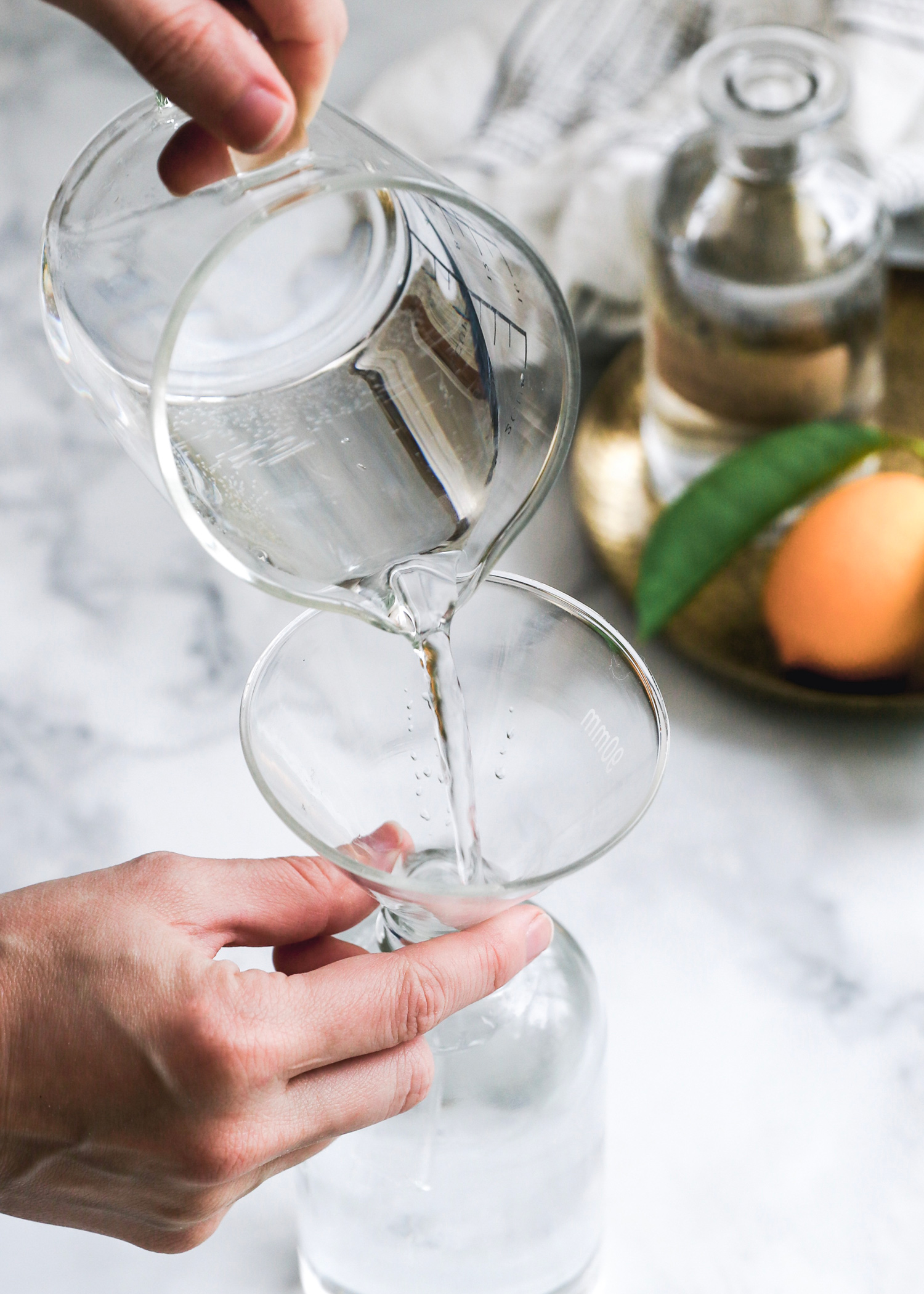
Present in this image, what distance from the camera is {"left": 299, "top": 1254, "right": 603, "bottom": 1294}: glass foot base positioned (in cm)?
62

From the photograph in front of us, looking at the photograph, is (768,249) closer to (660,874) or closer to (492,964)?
(660,874)

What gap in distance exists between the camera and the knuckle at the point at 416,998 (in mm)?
460

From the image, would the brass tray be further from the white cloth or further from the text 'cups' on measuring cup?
the text 'cups' on measuring cup

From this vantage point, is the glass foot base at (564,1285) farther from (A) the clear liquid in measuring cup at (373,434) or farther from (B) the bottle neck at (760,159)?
(B) the bottle neck at (760,159)

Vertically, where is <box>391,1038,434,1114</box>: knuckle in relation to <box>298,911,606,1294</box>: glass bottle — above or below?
above

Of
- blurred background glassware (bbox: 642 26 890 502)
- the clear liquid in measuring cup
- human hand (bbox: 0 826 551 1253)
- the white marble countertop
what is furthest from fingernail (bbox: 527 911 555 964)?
blurred background glassware (bbox: 642 26 890 502)

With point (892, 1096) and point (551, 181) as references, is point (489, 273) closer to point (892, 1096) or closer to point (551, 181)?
point (892, 1096)

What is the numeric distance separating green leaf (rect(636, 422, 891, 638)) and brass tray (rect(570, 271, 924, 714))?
35 mm

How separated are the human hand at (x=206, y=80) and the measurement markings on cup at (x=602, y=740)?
220 mm

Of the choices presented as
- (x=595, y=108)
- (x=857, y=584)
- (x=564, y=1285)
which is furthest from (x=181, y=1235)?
(x=595, y=108)

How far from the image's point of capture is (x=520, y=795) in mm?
549

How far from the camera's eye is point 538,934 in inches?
19.6

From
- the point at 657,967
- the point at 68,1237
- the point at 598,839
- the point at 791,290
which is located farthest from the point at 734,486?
the point at 68,1237

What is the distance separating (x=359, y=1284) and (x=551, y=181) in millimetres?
679
